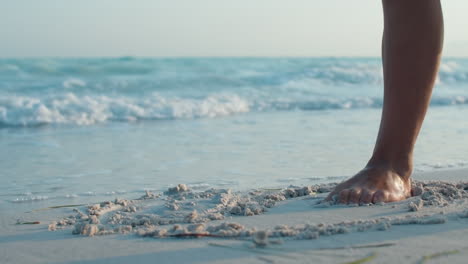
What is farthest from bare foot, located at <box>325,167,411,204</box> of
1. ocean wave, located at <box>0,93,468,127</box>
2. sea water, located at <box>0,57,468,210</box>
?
ocean wave, located at <box>0,93,468,127</box>

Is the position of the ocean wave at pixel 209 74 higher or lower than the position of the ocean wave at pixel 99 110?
higher

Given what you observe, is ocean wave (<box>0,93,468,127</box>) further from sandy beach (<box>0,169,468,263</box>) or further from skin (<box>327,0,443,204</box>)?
skin (<box>327,0,443,204</box>)

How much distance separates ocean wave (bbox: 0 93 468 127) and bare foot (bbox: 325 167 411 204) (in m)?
4.63

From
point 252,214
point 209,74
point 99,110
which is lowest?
point 252,214

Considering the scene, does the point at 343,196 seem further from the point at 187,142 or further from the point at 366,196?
the point at 187,142

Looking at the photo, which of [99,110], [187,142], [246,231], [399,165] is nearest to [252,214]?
[246,231]

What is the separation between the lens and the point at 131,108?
7320mm

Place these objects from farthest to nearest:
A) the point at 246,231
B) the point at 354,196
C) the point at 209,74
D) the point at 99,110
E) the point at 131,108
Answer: the point at 209,74 → the point at 131,108 → the point at 99,110 → the point at 354,196 → the point at 246,231

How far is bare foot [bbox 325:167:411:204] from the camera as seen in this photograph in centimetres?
211

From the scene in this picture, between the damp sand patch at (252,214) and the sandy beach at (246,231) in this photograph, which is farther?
the damp sand patch at (252,214)

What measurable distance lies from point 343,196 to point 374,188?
0.40 feet

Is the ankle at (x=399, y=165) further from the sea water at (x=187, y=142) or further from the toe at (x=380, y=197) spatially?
the sea water at (x=187, y=142)

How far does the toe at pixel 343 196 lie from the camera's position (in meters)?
2.10

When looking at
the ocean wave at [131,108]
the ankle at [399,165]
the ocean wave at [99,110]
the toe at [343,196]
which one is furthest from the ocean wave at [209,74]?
the toe at [343,196]
